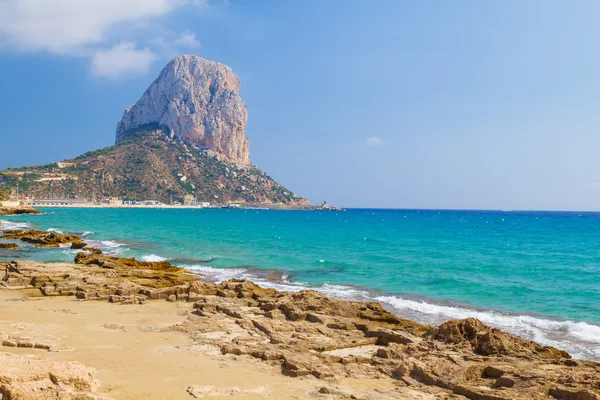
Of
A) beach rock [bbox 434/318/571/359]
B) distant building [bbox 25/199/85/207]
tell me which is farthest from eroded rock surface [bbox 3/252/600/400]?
distant building [bbox 25/199/85/207]

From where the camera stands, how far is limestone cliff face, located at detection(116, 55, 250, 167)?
571 feet

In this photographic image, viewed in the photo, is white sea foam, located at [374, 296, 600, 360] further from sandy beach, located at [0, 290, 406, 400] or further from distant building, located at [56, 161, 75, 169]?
distant building, located at [56, 161, 75, 169]

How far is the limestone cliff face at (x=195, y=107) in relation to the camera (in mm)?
174000

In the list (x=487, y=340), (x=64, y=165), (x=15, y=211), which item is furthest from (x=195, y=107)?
(x=487, y=340)

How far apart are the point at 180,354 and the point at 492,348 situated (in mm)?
6569

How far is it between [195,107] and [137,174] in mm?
34087

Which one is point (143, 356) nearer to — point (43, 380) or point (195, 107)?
point (43, 380)

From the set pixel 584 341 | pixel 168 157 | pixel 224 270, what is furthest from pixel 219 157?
pixel 584 341

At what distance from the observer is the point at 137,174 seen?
543 ft

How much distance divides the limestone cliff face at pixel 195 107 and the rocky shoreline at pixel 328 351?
545 feet

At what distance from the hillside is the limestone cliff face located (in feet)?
16.8

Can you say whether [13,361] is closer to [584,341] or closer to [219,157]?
[584,341]

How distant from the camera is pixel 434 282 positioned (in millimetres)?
23375

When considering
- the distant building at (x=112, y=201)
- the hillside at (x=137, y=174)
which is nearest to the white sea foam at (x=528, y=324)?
the distant building at (x=112, y=201)
